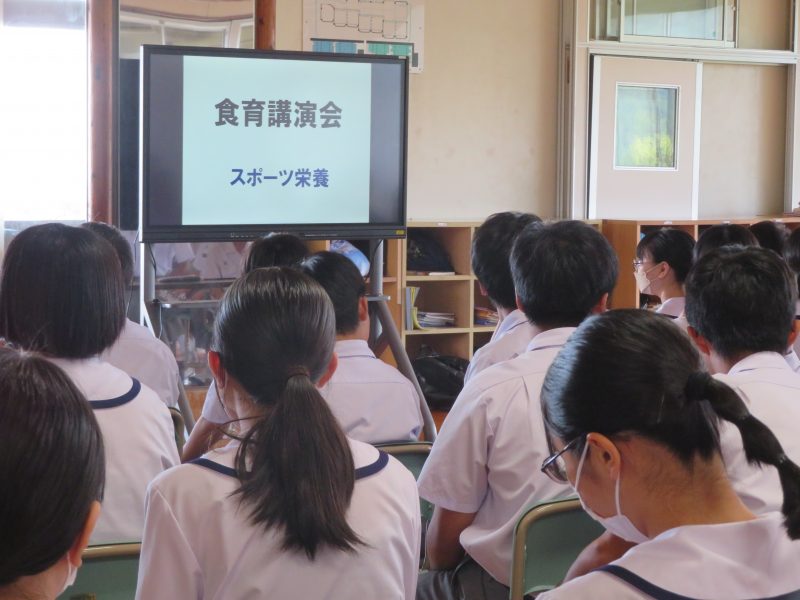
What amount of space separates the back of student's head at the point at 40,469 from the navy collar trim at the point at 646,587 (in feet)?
1.69

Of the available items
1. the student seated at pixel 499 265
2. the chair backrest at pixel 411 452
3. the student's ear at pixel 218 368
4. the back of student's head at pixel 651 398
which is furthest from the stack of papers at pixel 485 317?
the back of student's head at pixel 651 398

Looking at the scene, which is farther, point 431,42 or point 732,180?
point 732,180

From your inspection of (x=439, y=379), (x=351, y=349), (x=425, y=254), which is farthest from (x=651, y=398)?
(x=425, y=254)

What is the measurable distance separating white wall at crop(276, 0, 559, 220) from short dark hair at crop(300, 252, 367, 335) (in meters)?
3.23

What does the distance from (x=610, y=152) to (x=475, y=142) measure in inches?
33.1

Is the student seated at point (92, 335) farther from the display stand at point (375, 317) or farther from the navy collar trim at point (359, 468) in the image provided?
the display stand at point (375, 317)

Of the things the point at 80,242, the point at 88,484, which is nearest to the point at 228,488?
the point at 88,484

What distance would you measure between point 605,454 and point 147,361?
1831mm

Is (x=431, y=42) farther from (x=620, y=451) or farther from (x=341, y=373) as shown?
(x=620, y=451)

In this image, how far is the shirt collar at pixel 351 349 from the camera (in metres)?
2.21

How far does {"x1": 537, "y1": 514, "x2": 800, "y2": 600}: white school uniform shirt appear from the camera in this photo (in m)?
0.95

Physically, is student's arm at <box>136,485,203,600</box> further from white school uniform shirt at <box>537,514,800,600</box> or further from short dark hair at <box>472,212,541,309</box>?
short dark hair at <box>472,212,541,309</box>

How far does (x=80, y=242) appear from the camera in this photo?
1.86 metres

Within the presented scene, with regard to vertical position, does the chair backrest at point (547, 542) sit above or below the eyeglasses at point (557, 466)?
below
